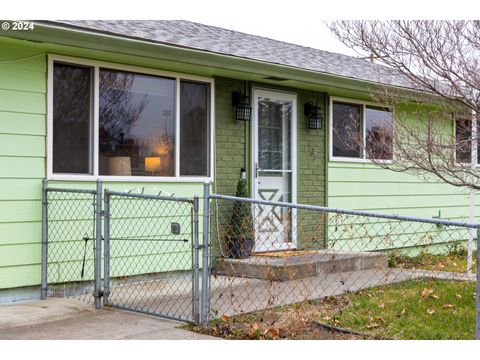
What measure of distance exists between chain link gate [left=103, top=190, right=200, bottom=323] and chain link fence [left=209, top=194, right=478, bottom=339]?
0.44 meters

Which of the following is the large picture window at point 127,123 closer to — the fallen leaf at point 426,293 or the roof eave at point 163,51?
the roof eave at point 163,51

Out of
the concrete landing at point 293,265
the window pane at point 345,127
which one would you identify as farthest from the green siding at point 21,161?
the window pane at point 345,127

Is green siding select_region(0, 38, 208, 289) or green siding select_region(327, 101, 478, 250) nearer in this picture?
green siding select_region(0, 38, 208, 289)

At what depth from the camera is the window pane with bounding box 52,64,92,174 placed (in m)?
7.14

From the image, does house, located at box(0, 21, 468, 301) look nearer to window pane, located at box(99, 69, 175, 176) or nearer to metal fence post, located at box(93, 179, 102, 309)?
window pane, located at box(99, 69, 175, 176)

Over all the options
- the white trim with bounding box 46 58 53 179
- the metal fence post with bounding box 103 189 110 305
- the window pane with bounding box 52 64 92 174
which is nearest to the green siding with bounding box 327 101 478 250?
the window pane with bounding box 52 64 92 174

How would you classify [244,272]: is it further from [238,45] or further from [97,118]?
[238,45]

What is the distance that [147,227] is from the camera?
792cm

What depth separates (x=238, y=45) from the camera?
952cm

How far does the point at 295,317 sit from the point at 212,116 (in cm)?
356

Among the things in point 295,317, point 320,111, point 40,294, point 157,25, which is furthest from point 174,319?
point 320,111

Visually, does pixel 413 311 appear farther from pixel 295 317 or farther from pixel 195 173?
pixel 195 173

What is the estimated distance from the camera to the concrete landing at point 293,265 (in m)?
8.04

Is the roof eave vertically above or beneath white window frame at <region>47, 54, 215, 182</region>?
above
